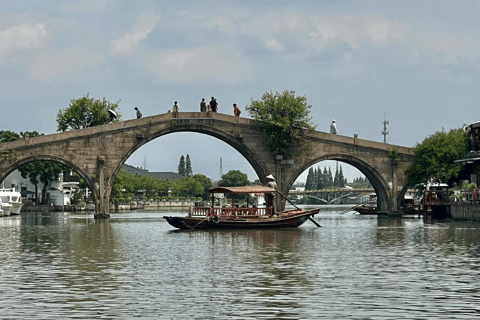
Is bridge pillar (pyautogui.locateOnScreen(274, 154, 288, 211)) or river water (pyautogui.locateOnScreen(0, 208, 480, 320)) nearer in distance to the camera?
river water (pyautogui.locateOnScreen(0, 208, 480, 320))

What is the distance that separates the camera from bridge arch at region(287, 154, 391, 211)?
60.8 metres

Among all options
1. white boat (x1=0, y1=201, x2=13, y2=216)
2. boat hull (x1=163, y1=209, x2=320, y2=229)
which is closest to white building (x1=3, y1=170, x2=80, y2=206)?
white boat (x1=0, y1=201, x2=13, y2=216)

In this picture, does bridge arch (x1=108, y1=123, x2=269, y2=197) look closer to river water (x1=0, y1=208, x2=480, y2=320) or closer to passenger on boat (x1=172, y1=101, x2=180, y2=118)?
passenger on boat (x1=172, y1=101, x2=180, y2=118)

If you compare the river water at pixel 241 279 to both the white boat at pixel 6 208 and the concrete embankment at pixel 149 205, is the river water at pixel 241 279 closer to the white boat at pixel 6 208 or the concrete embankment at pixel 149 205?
the white boat at pixel 6 208

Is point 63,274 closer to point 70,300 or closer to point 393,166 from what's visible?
point 70,300

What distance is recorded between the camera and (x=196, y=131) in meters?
59.5

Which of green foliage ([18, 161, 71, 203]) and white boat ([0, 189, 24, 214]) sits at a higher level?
green foliage ([18, 161, 71, 203])

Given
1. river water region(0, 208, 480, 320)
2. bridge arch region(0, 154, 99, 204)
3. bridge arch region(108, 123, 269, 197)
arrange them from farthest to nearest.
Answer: bridge arch region(108, 123, 269, 197)
bridge arch region(0, 154, 99, 204)
river water region(0, 208, 480, 320)

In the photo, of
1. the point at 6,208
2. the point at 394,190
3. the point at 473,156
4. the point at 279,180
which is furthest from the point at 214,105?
the point at 6,208

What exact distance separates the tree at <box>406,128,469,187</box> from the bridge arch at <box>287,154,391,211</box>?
340 centimetres

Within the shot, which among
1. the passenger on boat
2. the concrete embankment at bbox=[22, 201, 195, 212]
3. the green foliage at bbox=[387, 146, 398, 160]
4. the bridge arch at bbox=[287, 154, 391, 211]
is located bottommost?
the concrete embankment at bbox=[22, 201, 195, 212]

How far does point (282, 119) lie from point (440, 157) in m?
14.0

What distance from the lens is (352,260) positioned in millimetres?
23328

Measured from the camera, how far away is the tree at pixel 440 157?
2270 inches
